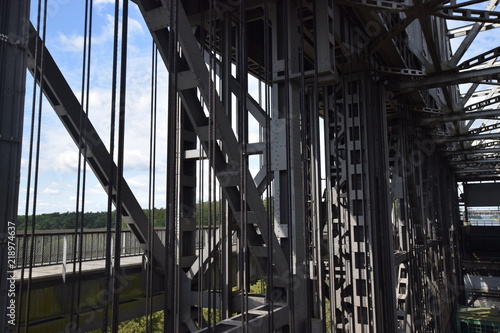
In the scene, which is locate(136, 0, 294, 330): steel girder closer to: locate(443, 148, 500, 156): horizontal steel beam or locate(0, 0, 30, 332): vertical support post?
locate(0, 0, 30, 332): vertical support post

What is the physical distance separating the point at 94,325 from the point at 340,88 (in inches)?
297

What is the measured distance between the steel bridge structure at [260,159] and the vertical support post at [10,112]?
0.01 metres

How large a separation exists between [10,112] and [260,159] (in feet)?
16.6

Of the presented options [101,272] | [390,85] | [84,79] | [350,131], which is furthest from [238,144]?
[390,85]

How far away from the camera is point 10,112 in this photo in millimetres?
3123

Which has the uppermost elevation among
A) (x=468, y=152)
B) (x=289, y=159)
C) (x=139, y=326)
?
(x=468, y=152)

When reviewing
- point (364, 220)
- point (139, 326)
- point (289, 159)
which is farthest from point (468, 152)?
point (289, 159)

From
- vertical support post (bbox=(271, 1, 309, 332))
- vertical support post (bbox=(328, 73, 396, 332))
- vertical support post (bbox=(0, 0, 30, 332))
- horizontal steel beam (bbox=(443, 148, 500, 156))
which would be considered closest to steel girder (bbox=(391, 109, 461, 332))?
horizontal steel beam (bbox=(443, 148, 500, 156))

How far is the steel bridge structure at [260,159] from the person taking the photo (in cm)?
371

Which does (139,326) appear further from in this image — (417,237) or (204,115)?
(204,115)

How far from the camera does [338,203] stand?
32.1 ft

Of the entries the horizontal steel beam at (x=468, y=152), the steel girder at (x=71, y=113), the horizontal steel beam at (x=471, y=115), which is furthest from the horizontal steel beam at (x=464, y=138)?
the steel girder at (x=71, y=113)

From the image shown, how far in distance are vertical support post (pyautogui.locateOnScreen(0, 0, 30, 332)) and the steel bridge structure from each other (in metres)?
0.01

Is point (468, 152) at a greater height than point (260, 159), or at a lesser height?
greater
